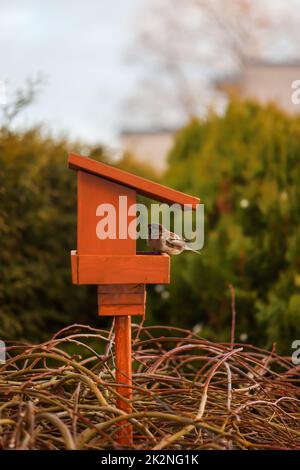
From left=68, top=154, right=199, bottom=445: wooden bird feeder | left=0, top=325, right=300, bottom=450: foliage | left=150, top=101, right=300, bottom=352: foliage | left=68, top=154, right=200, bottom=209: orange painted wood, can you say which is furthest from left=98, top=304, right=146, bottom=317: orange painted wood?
left=150, top=101, right=300, bottom=352: foliage

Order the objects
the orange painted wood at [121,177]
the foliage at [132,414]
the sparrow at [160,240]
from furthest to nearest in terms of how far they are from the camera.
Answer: the sparrow at [160,240] < the orange painted wood at [121,177] < the foliage at [132,414]

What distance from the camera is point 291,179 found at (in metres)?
4.71

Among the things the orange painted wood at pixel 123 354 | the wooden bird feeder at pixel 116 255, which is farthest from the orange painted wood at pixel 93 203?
the orange painted wood at pixel 123 354

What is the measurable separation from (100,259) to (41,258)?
2.67m

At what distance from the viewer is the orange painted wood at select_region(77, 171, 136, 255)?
2193 millimetres

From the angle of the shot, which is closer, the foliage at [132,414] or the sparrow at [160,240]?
the foliage at [132,414]

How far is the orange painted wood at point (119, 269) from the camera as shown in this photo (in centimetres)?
218

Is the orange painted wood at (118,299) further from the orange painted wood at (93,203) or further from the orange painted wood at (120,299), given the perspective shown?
the orange painted wood at (93,203)

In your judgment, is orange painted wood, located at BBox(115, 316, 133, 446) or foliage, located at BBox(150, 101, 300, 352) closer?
orange painted wood, located at BBox(115, 316, 133, 446)

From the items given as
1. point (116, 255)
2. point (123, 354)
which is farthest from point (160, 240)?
point (123, 354)

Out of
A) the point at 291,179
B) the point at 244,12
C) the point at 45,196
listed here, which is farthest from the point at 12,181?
the point at 244,12

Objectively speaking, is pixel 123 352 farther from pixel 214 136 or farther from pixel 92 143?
pixel 92 143

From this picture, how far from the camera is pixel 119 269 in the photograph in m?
2.19

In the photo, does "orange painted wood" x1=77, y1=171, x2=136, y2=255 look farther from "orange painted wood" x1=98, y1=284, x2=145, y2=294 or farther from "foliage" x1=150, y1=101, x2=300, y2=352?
"foliage" x1=150, y1=101, x2=300, y2=352
